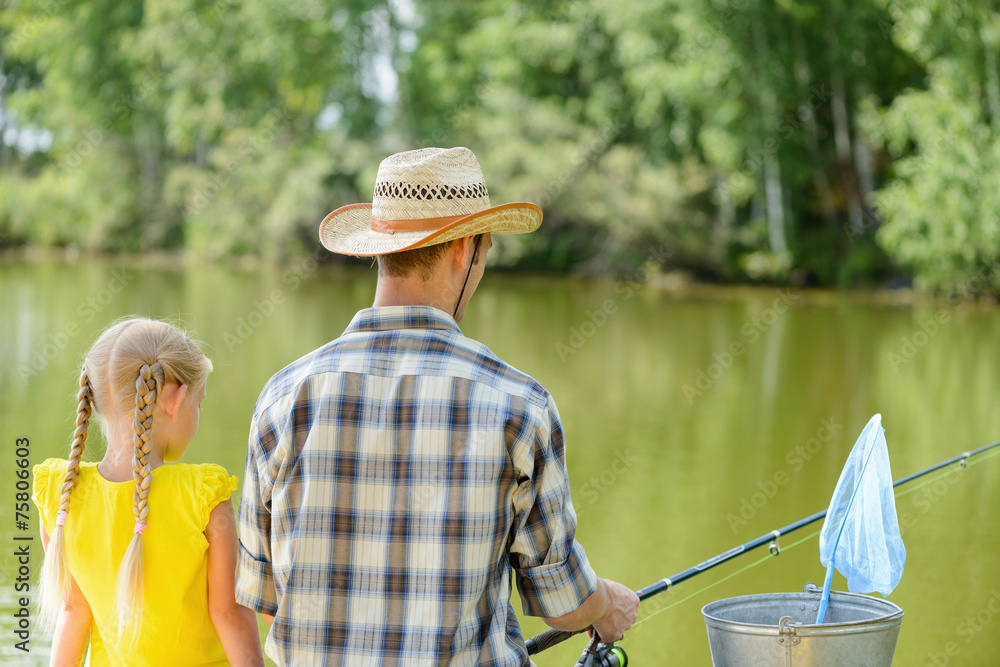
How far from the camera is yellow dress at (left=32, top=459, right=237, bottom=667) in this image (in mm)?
1655

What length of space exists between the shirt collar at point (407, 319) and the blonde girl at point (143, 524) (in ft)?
1.26

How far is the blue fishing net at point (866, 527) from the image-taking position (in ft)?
6.40

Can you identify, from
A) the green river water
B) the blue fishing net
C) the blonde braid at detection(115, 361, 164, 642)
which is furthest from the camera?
the green river water

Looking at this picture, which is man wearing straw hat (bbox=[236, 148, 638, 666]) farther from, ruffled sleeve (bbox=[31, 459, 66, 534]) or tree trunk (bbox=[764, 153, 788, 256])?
tree trunk (bbox=[764, 153, 788, 256])

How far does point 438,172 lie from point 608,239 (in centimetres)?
2189

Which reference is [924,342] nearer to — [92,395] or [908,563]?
[908,563]

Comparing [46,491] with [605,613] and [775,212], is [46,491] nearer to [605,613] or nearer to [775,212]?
[605,613]

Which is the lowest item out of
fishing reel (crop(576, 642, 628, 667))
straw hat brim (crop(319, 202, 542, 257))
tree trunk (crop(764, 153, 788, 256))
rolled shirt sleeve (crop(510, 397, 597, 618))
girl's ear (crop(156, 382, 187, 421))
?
fishing reel (crop(576, 642, 628, 667))

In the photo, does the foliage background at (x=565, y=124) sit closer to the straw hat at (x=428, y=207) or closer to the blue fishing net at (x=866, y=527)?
the blue fishing net at (x=866, y=527)

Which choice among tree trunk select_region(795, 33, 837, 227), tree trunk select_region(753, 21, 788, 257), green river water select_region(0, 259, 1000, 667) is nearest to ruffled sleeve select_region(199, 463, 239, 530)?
green river water select_region(0, 259, 1000, 667)

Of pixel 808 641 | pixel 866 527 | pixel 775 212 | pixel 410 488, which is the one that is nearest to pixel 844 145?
pixel 775 212

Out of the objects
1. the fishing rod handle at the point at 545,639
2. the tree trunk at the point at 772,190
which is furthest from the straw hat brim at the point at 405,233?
the tree trunk at the point at 772,190

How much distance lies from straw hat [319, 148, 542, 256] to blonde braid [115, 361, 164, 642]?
14.2 inches

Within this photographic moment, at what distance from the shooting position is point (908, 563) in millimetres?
4633
